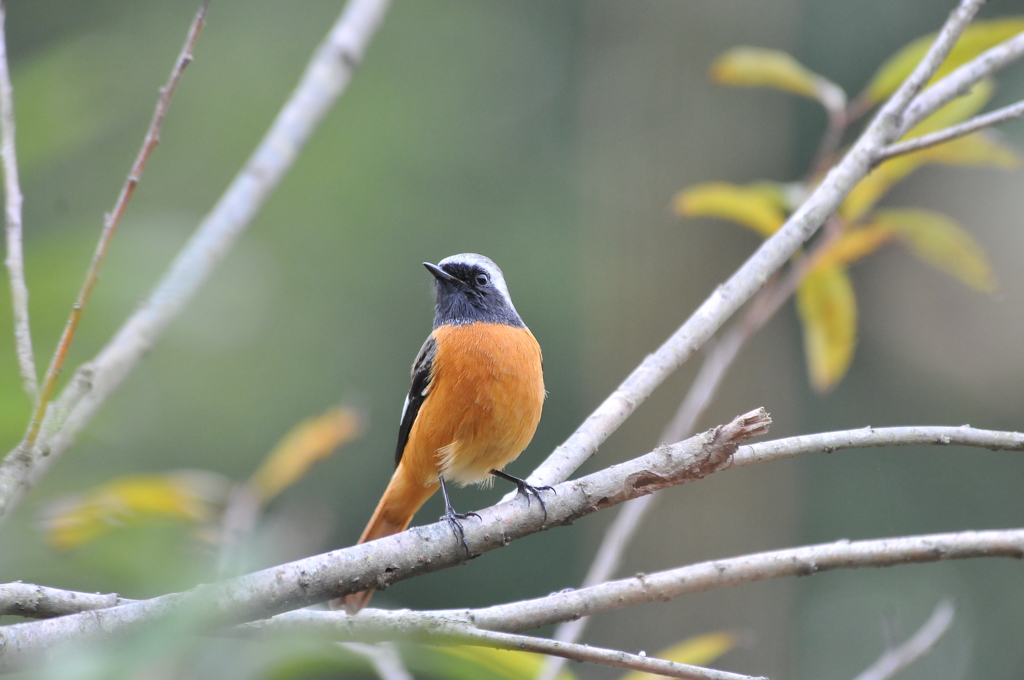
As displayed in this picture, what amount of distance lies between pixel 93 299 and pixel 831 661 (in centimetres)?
1182

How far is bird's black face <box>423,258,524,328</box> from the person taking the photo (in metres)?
4.45

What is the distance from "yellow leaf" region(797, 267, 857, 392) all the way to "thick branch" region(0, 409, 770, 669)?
157cm

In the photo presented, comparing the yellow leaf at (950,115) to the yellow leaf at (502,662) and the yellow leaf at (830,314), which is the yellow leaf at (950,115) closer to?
the yellow leaf at (830,314)

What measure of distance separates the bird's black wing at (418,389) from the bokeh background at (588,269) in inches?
42.2

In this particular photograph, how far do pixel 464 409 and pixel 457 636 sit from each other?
69.4 inches

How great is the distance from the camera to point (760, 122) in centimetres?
898

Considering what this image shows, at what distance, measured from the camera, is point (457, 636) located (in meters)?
2.09

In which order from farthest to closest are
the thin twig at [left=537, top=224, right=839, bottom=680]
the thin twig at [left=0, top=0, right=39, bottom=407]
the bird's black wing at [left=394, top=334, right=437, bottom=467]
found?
the bird's black wing at [left=394, top=334, right=437, bottom=467] < the thin twig at [left=537, top=224, right=839, bottom=680] < the thin twig at [left=0, top=0, right=39, bottom=407]

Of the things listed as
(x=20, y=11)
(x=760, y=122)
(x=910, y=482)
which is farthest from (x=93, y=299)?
(x=20, y=11)

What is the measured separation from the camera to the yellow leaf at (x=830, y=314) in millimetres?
3605

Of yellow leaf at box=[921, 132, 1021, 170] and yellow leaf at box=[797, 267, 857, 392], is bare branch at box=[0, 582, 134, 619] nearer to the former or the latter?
yellow leaf at box=[797, 267, 857, 392]

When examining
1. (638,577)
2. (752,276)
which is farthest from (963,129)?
(638,577)

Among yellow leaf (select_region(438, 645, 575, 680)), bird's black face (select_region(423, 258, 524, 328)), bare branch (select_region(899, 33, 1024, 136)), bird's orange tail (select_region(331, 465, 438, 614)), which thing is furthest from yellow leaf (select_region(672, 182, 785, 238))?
yellow leaf (select_region(438, 645, 575, 680))

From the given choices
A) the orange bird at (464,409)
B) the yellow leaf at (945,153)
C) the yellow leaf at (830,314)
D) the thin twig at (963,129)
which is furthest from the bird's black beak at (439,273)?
the thin twig at (963,129)
